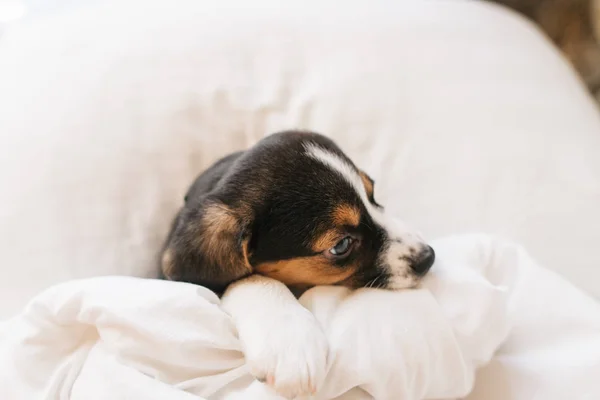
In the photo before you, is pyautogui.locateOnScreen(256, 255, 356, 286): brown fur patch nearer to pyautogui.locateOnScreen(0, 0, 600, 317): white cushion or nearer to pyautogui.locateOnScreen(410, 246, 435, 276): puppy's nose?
pyautogui.locateOnScreen(410, 246, 435, 276): puppy's nose

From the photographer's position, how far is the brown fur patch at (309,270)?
1401 millimetres

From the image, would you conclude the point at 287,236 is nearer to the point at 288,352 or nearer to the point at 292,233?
the point at 292,233

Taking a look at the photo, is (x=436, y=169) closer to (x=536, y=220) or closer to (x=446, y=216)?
(x=446, y=216)

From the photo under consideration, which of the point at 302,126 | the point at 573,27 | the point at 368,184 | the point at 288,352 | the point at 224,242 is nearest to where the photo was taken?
the point at 288,352

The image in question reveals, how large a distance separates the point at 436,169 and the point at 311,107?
478mm

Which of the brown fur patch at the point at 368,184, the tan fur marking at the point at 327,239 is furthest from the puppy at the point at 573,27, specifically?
the tan fur marking at the point at 327,239

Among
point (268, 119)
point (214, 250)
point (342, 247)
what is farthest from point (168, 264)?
point (268, 119)

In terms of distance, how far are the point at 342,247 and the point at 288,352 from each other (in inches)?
14.0

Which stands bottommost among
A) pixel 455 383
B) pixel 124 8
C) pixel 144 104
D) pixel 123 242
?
pixel 455 383

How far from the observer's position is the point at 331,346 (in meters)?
1.16

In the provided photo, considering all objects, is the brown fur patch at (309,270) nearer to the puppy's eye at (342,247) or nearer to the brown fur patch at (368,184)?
the puppy's eye at (342,247)

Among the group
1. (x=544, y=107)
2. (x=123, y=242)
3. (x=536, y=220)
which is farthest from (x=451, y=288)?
(x=544, y=107)

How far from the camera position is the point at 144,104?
6.23ft

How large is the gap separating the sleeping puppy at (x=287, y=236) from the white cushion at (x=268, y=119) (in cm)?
35
